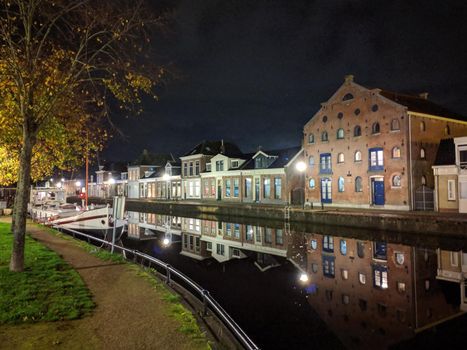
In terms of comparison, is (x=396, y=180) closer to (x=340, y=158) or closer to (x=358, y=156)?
(x=358, y=156)

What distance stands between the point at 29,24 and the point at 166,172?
6028 centimetres

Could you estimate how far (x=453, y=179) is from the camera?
29.1 metres

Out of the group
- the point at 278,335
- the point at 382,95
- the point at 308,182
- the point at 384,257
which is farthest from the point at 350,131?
the point at 278,335

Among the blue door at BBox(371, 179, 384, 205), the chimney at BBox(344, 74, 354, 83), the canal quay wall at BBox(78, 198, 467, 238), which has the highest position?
the chimney at BBox(344, 74, 354, 83)

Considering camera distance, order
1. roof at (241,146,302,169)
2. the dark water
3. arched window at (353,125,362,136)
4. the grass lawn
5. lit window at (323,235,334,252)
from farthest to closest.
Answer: roof at (241,146,302,169), arched window at (353,125,362,136), lit window at (323,235,334,252), the dark water, the grass lawn

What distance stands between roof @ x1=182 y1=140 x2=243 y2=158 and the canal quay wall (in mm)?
13737

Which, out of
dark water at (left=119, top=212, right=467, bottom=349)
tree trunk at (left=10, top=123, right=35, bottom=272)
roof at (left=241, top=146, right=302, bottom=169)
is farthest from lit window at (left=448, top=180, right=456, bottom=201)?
tree trunk at (left=10, top=123, right=35, bottom=272)

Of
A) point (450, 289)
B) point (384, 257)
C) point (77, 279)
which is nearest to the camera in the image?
point (77, 279)

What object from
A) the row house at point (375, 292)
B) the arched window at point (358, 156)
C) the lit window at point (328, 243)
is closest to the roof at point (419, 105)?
the arched window at point (358, 156)

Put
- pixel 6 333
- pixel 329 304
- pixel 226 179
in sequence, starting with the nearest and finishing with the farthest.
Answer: pixel 6 333 < pixel 329 304 < pixel 226 179

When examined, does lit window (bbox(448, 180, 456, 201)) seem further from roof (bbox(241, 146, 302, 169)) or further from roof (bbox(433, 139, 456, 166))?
roof (bbox(241, 146, 302, 169))

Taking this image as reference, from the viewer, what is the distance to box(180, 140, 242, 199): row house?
60.0 meters

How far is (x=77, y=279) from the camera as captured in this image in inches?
392

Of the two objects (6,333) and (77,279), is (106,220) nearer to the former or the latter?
(77,279)
